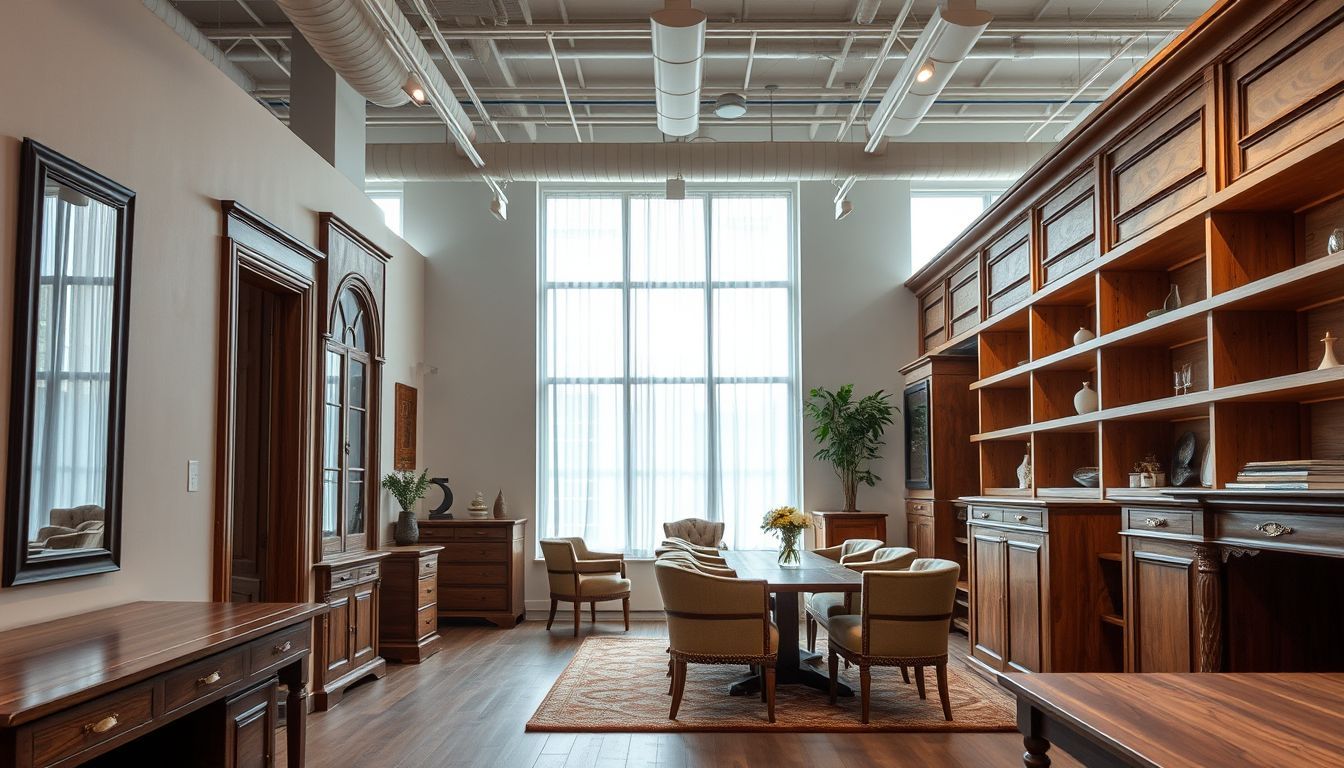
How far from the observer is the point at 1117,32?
6.97 m

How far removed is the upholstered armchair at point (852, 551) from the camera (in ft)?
23.1

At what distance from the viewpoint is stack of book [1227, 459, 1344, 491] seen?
3.45 m

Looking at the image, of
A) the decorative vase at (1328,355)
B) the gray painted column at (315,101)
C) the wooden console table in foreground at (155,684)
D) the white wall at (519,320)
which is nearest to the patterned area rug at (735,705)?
the wooden console table in foreground at (155,684)

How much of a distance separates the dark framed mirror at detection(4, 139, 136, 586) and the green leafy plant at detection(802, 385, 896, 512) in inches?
261

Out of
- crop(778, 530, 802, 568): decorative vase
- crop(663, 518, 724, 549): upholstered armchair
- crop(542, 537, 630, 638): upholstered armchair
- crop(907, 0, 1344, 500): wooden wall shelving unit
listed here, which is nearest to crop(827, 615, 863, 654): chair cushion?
crop(778, 530, 802, 568): decorative vase

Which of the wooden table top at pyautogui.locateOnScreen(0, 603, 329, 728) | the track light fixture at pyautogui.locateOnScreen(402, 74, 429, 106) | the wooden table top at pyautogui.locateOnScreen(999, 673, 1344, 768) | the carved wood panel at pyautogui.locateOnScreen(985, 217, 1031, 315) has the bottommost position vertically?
the wooden table top at pyautogui.locateOnScreen(0, 603, 329, 728)

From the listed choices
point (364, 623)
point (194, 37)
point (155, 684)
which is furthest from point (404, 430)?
point (155, 684)

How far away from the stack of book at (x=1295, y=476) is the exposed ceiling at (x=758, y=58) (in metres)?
3.99

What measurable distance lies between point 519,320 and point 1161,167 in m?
6.51

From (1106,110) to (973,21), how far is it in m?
0.87

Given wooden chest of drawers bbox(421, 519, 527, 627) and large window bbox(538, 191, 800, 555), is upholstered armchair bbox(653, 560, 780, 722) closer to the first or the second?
wooden chest of drawers bbox(421, 519, 527, 627)

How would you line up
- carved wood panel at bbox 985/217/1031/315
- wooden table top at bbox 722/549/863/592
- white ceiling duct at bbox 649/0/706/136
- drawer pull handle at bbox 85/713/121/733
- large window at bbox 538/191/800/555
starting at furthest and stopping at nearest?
1. large window at bbox 538/191/800/555
2. carved wood panel at bbox 985/217/1031/315
3. wooden table top at bbox 722/549/863/592
4. white ceiling duct at bbox 649/0/706/136
5. drawer pull handle at bbox 85/713/121/733

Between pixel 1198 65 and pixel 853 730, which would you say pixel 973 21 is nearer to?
pixel 1198 65

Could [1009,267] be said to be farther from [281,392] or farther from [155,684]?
[155,684]
